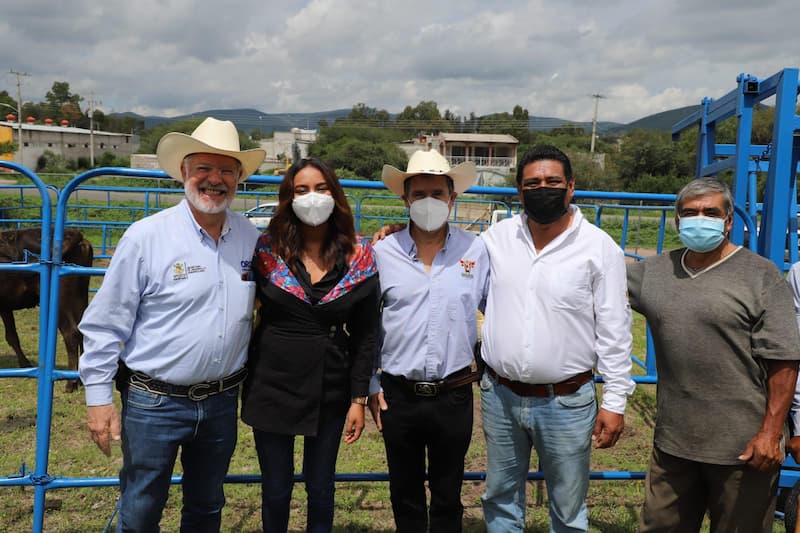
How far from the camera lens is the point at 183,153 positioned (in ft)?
7.61

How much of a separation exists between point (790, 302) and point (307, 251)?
189cm

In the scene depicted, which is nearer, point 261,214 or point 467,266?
point 467,266

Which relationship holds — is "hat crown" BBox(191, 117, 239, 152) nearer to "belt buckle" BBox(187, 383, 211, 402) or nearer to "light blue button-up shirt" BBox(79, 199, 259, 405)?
"light blue button-up shirt" BBox(79, 199, 259, 405)

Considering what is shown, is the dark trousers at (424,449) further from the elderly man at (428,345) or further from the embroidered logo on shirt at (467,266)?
the embroidered logo on shirt at (467,266)

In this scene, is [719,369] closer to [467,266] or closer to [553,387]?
[553,387]

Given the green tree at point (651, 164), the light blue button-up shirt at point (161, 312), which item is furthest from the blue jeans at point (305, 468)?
the green tree at point (651, 164)

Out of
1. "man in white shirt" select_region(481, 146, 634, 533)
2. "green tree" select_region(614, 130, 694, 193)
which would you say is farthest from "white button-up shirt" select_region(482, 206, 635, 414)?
"green tree" select_region(614, 130, 694, 193)

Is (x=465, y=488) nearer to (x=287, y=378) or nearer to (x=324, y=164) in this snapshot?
(x=287, y=378)

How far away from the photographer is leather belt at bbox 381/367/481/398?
2.37 meters

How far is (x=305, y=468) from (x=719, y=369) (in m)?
1.70

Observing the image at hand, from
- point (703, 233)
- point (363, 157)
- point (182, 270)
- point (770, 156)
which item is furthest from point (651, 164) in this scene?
point (182, 270)

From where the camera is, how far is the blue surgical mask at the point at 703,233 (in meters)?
2.30

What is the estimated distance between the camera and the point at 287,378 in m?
2.28

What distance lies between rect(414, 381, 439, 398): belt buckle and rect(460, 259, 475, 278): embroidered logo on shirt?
1.52 feet
